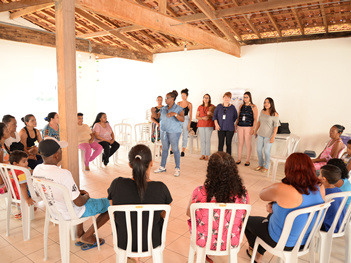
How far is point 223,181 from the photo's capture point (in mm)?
1671

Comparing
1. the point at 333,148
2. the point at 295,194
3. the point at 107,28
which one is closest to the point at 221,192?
the point at 295,194

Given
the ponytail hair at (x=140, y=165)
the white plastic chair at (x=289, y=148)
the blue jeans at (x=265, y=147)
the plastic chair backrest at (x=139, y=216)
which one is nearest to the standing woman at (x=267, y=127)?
the blue jeans at (x=265, y=147)

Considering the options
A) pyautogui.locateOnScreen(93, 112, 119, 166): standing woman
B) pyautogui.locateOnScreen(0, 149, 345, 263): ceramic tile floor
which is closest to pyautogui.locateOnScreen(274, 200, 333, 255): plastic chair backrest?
pyautogui.locateOnScreen(0, 149, 345, 263): ceramic tile floor

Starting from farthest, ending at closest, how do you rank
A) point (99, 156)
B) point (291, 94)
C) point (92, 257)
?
1. point (291, 94)
2. point (99, 156)
3. point (92, 257)

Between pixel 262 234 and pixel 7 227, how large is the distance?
2.43m

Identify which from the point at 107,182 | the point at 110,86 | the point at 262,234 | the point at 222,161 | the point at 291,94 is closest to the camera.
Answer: the point at 222,161

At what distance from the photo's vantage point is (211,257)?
2236 mm

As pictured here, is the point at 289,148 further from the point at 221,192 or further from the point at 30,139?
the point at 30,139

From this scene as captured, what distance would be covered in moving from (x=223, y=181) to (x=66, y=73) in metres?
1.80

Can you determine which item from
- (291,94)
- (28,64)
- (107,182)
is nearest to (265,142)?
(291,94)

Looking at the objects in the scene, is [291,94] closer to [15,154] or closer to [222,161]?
[222,161]

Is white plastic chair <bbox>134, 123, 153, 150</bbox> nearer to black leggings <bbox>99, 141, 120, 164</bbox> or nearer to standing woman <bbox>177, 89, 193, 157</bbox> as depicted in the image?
black leggings <bbox>99, 141, 120, 164</bbox>

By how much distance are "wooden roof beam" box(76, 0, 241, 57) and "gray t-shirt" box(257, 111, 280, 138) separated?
1786 millimetres

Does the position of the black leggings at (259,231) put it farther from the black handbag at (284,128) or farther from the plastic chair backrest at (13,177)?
the black handbag at (284,128)
